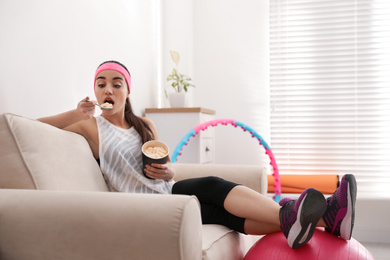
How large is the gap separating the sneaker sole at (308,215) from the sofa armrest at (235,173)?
2.12 feet

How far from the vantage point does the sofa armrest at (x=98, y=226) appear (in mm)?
1024

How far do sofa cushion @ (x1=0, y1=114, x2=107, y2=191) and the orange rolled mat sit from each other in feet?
7.38

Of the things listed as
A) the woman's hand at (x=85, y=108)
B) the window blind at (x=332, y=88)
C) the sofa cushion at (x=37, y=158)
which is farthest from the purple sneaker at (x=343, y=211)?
the window blind at (x=332, y=88)

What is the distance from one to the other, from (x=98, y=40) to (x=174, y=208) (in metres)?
1.79

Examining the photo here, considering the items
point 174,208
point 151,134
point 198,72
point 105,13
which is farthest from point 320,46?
point 174,208

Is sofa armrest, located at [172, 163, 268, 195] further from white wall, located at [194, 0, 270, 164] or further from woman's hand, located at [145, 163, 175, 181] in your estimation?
white wall, located at [194, 0, 270, 164]

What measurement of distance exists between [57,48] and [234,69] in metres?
2.25

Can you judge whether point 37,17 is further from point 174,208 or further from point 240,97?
point 240,97

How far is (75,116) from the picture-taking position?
1706 millimetres

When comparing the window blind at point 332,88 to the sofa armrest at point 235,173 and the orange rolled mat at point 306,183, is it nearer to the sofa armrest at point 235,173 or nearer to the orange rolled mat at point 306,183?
the orange rolled mat at point 306,183

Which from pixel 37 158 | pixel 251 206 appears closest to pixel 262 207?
pixel 251 206

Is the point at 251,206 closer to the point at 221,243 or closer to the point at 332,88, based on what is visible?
the point at 221,243

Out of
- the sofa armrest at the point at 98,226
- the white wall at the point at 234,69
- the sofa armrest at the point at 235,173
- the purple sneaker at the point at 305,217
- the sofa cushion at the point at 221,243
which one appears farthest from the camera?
the white wall at the point at 234,69

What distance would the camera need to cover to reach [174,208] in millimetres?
1040
